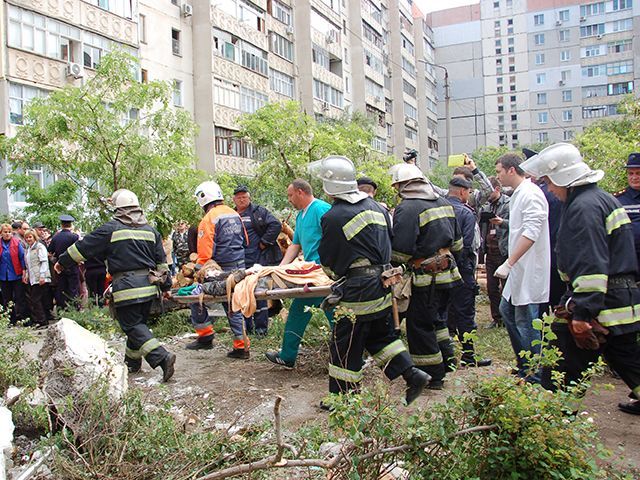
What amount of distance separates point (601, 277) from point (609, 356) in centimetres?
61

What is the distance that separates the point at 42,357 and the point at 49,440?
1.65 m

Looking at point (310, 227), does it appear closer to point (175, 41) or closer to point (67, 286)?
point (67, 286)

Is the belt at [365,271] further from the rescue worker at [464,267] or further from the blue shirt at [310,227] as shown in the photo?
the rescue worker at [464,267]

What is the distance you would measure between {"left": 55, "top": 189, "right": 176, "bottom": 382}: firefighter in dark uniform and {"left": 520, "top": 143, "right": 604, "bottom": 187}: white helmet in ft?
12.8

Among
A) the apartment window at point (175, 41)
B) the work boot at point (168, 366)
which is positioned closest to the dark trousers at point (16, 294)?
the work boot at point (168, 366)

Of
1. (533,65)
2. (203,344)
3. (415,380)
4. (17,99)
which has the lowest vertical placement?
(203,344)

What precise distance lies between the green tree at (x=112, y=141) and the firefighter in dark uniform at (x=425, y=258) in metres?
7.02

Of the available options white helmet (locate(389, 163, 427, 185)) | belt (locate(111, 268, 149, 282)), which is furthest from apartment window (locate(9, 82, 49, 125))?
→ white helmet (locate(389, 163, 427, 185))

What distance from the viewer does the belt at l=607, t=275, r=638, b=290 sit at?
3.84 metres

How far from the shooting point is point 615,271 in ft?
12.5

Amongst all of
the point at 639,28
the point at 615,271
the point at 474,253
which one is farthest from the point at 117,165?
the point at 639,28

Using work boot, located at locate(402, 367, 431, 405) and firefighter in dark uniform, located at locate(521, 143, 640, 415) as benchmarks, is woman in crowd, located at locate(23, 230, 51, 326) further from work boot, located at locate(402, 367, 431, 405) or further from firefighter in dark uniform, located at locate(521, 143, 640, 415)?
firefighter in dark uniform, located at locate(521, 143, 640, 415)

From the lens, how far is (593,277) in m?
3.65

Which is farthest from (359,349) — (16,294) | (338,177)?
(16,294)
